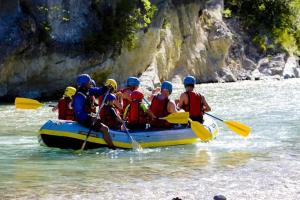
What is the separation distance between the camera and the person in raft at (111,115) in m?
11.1

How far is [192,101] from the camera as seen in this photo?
488 inches

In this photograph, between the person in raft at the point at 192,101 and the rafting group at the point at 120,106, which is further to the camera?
the person in raft at the point at 192,101

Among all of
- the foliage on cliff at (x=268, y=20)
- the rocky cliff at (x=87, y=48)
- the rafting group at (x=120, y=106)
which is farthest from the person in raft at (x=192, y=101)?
the foliage on cliff at (x=268, y=20)

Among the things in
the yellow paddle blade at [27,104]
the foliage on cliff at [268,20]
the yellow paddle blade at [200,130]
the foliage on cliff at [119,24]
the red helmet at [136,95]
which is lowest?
the yellow paddle blade at [200,130]

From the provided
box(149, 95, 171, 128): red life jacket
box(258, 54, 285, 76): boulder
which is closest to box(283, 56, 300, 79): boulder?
box(258, 54, 285, 76): boulder

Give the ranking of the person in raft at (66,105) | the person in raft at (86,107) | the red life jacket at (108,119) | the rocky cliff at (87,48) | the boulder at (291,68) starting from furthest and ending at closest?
the boulder at (291,68) → the rocky cliff at (87,48) → the person in raft at (66,105) → the red life jacket at (108,119) → the person in raft at (86,107)

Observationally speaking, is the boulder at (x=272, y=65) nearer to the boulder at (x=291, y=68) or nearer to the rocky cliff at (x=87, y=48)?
the boulder at (x=291, y=68)

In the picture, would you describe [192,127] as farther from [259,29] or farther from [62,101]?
[259,29]

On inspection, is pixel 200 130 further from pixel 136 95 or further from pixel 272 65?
pixel 272 65

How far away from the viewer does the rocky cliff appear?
23406mm

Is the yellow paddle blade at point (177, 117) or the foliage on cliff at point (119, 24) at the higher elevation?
the foliage on cliff at point (119, 24)

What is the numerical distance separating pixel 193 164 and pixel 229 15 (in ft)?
111

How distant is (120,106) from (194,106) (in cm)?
150

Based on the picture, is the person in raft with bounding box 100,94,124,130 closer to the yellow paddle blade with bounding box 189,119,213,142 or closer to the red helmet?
the red helmet
